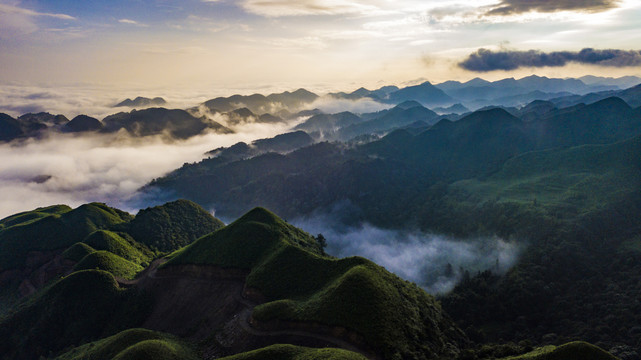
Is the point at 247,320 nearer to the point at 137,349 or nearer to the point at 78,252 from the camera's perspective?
the point at 137,349

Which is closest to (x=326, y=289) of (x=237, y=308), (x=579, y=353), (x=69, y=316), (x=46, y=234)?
(x=237, y=308)

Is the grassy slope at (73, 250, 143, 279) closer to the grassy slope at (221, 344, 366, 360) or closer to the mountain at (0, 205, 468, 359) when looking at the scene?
the mountain at (0, 205, 468, 359)

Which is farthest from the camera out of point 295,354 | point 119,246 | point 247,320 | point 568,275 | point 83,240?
point 568,275

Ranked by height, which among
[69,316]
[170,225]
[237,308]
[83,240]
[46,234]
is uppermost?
[46,234]

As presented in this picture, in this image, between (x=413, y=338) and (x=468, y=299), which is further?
(x=468, y=299)

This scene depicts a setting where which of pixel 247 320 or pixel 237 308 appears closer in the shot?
pixel 247 320

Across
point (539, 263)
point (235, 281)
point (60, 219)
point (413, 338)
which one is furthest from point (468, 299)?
point (60, 219)

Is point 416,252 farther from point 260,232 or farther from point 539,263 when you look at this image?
point 260,232
